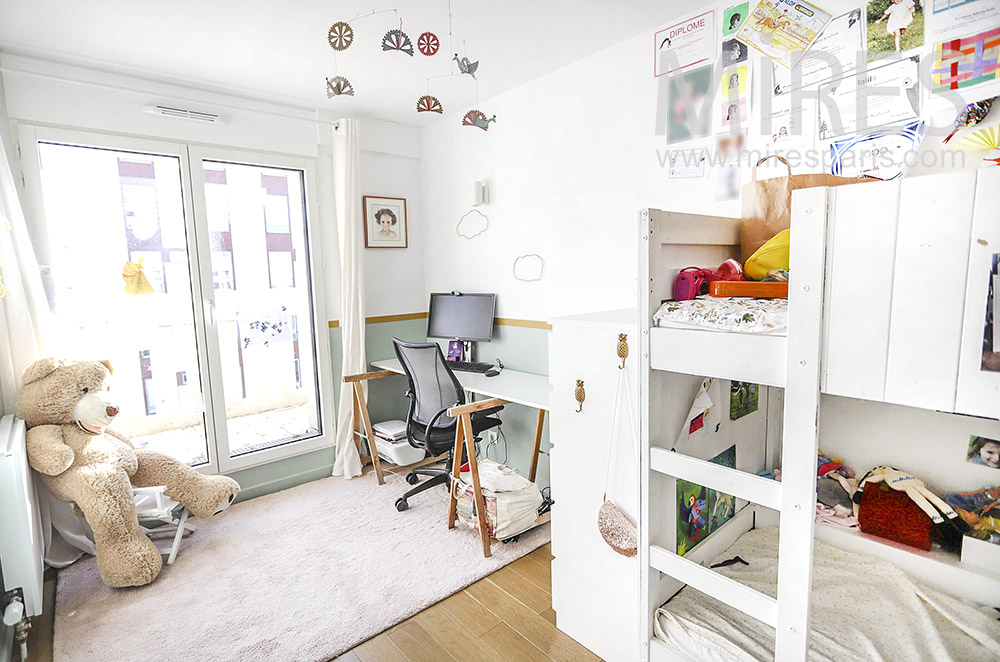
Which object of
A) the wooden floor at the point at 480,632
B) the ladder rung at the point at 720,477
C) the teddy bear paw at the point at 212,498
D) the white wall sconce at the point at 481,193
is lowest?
the wooden floor at the point at 480,632

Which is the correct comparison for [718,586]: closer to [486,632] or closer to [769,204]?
[486,632]

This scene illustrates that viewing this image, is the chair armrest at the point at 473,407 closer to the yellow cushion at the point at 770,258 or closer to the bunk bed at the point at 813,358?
the bunk bed at the point at 813,358

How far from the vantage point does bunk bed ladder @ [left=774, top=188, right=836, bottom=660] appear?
1.13 metres

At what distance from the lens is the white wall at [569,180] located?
233 cm

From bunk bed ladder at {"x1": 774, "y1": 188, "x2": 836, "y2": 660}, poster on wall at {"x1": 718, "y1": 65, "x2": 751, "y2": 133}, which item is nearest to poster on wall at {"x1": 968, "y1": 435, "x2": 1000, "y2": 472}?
bunk bed ladder at {"x1": 774, "y1": 188, "x2": 836, "y2": 660}

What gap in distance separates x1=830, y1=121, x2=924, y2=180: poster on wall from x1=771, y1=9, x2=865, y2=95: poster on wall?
251 mm

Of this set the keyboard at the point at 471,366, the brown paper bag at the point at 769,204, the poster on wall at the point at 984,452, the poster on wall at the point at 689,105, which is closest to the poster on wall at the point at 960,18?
the brown paper bag at the point at 769,204

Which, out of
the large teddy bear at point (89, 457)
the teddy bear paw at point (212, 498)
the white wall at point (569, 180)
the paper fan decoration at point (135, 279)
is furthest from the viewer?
the paper fan decoration at point (135, 279)

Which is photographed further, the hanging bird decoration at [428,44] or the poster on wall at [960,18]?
the hanging bird decoration at [428,44]

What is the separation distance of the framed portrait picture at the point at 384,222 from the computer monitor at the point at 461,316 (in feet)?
1.69

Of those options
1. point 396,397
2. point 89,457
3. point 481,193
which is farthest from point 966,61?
point 89,457

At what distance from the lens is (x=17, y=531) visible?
191 centimetres

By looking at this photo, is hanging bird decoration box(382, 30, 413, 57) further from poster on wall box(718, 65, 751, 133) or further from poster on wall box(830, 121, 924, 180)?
poster on wall box(830, 121, 924, 180)

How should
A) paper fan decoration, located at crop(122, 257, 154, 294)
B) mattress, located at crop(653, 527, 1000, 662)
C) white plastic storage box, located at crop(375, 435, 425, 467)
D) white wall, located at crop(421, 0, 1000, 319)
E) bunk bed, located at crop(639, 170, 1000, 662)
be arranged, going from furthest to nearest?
white plastic storage box, located at crop(375, 435, 425, 467) < paper fan decoration, located at crop(122, 257, 154, 294) < white wall, located at crop(421, 0, 1000, 319) < mattress, located at crop(653, 527, 1000, 662) < bunk bed, located at crop(639, 170, 1000, 662)
